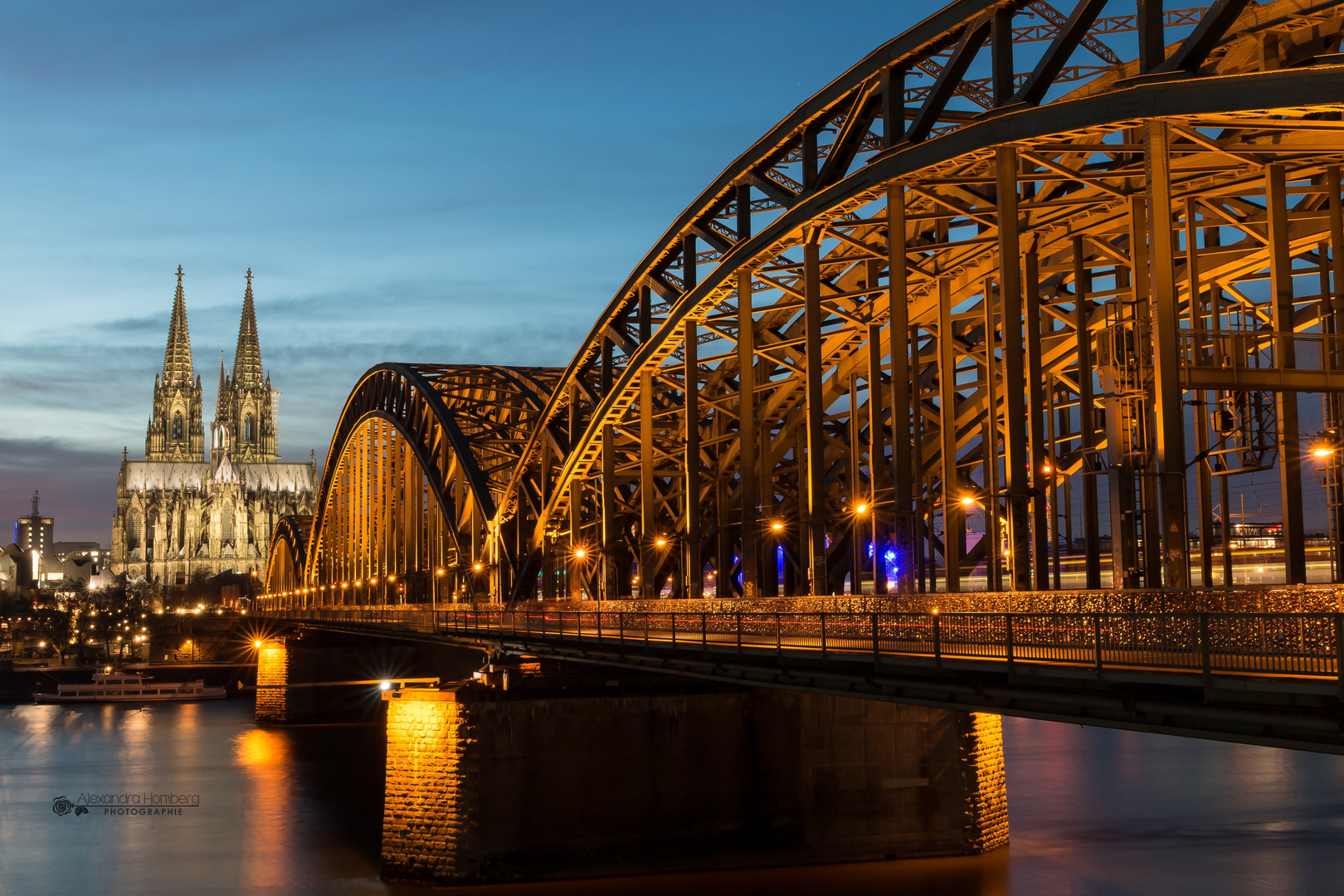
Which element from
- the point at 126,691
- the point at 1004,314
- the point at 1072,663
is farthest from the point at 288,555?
the point at 1072,663

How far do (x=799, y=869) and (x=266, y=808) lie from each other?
27550 mm

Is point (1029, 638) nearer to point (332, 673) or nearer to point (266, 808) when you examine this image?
point (266, 808)

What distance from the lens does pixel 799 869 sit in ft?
116

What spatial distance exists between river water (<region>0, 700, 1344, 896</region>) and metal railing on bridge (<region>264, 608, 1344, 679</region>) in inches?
296

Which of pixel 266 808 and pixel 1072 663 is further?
pixel 266 808

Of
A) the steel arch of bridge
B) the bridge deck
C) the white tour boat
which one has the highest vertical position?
the steel arch of bridge

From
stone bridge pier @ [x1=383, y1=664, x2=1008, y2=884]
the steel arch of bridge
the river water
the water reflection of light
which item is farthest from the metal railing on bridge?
the steel arch of bridge

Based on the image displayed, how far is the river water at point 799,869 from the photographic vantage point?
35.9 metres

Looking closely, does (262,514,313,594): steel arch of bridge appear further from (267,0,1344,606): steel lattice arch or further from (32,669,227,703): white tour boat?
(267,0,1344,606): steel lattice arch

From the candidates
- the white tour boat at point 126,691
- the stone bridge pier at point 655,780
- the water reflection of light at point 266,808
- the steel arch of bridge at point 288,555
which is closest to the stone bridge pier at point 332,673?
the water reflection of light at point 266,808

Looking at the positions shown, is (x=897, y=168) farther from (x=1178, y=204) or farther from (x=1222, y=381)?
(x=1222, y=381)

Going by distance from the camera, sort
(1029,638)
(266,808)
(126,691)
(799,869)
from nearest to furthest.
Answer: (1029,638)
(799,869)
(266,808)
(126,691)

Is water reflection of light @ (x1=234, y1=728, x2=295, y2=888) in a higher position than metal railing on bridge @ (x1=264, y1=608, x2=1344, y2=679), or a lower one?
lower

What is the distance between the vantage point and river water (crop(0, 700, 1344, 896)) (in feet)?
118
